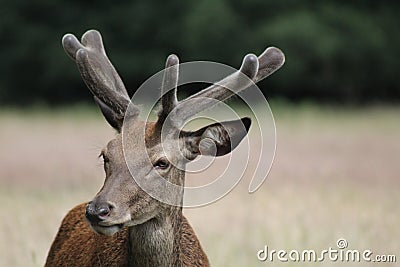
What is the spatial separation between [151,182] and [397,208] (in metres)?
4.52

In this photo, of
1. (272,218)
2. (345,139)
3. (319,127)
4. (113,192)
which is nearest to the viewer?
(113,192)

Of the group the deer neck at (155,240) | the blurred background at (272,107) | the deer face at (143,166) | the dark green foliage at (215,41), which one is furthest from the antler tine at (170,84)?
the dark green foliage at (215,41)

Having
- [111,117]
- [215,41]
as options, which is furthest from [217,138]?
[215,41]

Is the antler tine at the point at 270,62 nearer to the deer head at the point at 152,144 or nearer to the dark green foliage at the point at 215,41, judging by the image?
the deer head at the point at 152,144

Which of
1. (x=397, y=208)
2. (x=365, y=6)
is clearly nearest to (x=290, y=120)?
(x=365, y=6)

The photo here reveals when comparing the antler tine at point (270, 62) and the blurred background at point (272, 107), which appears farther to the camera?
the blurred background at point (272, 107)

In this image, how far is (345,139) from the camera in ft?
49.2

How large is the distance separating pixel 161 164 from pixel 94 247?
0.76 m

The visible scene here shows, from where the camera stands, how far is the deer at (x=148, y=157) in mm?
4211

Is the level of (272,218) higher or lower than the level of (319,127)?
lower

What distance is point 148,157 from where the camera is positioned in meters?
4.38

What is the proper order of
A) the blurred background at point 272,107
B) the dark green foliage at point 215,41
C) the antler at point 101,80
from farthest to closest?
1. the dark green foliage at point 215,41
2. the blurred background at point 272,107
3. the antler at point 101,80

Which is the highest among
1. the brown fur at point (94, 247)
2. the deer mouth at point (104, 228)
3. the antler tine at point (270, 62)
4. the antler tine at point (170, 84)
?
the antler tine at point (270, 62)

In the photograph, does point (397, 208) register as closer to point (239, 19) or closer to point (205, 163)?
point (205, 163)
